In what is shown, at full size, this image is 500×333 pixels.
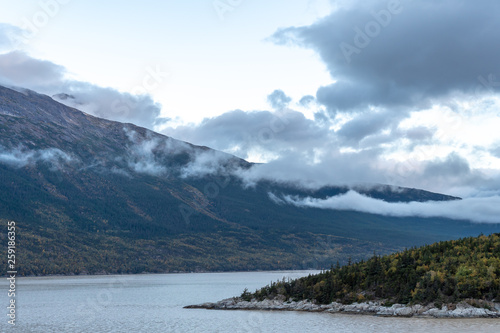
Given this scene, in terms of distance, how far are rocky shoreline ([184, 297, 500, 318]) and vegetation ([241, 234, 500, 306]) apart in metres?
1.57

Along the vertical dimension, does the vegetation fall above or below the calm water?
above

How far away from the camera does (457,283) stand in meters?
91.2

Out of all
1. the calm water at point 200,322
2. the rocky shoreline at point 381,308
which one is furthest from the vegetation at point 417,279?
the calm water at point 200,322

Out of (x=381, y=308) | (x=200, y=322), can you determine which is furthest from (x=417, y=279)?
(x=200, y=322)

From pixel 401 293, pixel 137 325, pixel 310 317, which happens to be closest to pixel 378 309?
pixel 401 293

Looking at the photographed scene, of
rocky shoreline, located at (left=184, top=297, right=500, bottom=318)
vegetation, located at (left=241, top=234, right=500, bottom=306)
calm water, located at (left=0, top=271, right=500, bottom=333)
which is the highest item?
vegetation, located at (left=241, top=234, right=500, bottom=306)

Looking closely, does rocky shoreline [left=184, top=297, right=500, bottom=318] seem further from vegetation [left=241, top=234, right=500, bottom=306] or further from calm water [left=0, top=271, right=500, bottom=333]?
calm water [left=0, top=271, right=500, bottom=333]

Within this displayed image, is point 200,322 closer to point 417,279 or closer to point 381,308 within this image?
point 381,308

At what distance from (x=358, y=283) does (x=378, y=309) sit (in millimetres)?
10079

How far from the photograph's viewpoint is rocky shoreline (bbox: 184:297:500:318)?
86250mm

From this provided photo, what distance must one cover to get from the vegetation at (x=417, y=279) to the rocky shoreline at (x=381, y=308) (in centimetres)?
157

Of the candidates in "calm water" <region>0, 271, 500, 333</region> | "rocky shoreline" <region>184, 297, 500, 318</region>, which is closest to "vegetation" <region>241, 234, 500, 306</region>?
"rocky shoreline" <region>184, 297, 500, 318</region>

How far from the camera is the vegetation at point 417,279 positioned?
3585 inches

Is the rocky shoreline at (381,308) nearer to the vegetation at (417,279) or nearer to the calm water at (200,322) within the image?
the vegetation at (417,279)
